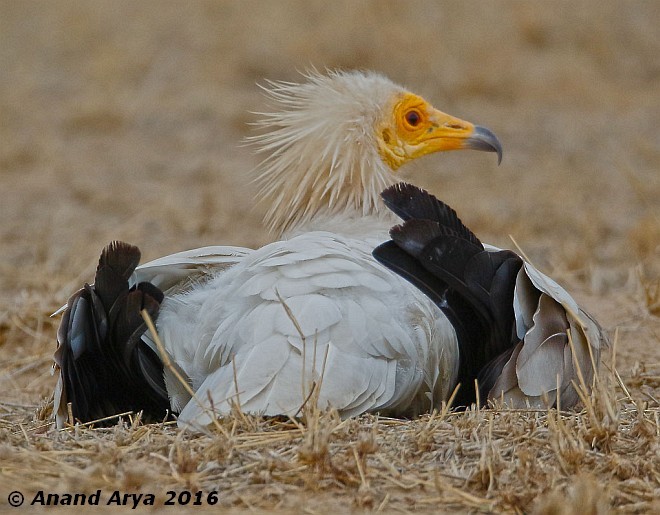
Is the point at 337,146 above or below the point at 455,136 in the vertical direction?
below

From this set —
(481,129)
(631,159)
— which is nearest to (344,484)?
(481,129)

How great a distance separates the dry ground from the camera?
2826mm

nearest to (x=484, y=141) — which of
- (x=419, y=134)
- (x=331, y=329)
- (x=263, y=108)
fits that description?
(x=419, y=134)

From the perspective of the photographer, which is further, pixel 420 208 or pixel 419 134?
pixel 419 134

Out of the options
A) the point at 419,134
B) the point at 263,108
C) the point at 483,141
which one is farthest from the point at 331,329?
the point at 263,108

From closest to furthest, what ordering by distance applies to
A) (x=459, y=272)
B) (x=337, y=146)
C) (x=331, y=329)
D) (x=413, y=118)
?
(x=331, y=329) → (x=459, y=272) → (x=337, y=146) → (x=413, y=118)

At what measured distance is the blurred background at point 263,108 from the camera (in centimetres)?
743

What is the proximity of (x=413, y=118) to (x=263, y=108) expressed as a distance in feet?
20.5

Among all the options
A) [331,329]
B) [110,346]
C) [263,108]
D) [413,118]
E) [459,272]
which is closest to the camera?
[331,329]

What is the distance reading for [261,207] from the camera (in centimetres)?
817

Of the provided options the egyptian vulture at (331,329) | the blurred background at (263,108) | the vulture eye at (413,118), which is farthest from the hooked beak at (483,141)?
the blurred background at (263,108)

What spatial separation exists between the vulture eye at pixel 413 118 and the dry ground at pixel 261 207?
2.72 feet

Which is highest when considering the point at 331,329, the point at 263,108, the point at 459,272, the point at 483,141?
the point at 263,108

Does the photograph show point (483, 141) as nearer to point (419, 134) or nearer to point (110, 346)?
point (419, 134)
